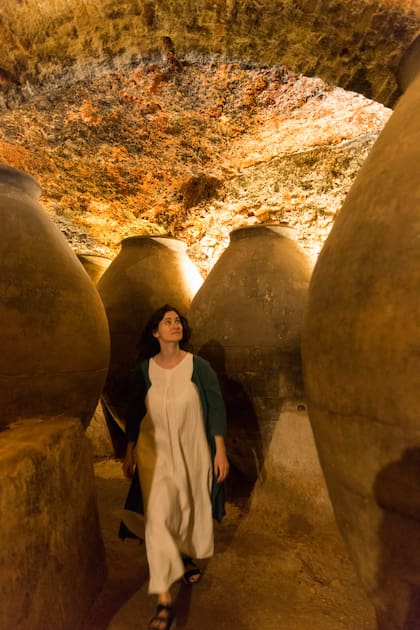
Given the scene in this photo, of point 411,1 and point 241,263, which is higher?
point 411,1

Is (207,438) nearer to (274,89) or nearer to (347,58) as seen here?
(347,58)

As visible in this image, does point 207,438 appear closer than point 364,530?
No

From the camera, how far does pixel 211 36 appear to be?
2.19 meters

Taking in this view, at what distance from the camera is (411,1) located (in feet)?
5.38

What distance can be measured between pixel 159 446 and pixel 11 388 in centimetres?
84

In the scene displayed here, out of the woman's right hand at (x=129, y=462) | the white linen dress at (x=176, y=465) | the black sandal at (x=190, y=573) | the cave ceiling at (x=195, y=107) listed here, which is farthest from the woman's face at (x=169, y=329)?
the cave ceiling at (x=195, y=107)

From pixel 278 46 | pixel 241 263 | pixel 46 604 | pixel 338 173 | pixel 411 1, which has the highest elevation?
pixel 338 173

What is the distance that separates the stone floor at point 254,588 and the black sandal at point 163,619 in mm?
108

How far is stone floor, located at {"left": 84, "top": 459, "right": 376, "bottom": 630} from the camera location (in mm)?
1763

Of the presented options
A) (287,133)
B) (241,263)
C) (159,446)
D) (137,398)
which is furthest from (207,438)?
(287,133)

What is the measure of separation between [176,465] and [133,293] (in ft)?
7.71

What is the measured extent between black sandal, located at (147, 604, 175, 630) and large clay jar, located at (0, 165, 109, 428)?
3.52ft

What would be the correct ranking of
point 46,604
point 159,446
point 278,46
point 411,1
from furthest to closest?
point 278,46 → point 159,446 → point 411,1 → point 46,604

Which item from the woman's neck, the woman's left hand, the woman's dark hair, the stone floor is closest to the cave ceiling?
the woman's dark hair
